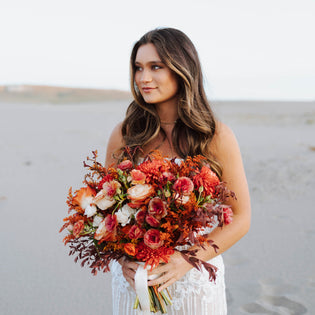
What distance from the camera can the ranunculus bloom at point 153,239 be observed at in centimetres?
184

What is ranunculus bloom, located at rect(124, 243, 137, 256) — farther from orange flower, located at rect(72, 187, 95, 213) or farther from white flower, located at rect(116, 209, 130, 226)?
orange flower, located at rect(72, 187, 95, 213)

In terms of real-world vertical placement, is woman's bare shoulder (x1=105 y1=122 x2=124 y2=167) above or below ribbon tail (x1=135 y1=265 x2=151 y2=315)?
above

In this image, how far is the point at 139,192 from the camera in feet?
6.04

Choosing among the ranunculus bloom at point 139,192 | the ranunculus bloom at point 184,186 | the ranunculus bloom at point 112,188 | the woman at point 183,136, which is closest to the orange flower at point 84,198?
the ranunculus bloom at point 112,188

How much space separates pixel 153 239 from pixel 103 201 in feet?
1.00

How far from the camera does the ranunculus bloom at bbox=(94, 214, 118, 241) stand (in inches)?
74.2

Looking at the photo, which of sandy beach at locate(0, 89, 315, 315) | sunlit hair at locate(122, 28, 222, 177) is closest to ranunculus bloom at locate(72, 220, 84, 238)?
sunlit hair at locate(122, 28, 222, 177)

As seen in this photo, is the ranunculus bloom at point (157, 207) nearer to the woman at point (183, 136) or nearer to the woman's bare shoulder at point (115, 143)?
the woman at point (183, 136)

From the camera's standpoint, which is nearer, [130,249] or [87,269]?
[130,249]

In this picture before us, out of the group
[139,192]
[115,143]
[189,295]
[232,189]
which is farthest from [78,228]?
[115,143]

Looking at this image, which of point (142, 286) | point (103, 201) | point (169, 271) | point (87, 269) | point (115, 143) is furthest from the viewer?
point (87, 269)

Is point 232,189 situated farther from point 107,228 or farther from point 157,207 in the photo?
point 107,228

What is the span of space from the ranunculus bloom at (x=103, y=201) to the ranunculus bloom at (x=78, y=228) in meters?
0.13

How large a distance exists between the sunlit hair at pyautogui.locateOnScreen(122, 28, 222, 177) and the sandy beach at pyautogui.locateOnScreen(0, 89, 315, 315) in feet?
1.04
